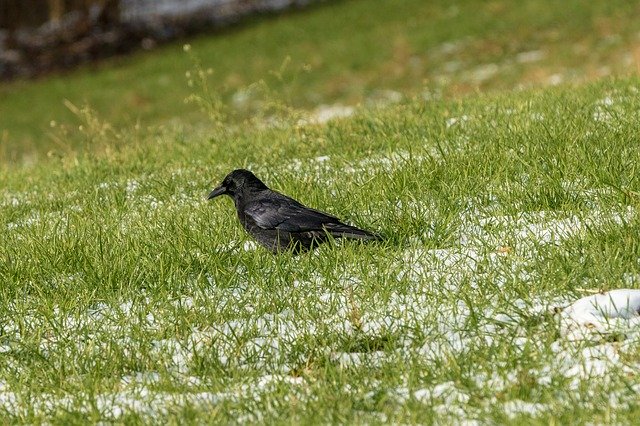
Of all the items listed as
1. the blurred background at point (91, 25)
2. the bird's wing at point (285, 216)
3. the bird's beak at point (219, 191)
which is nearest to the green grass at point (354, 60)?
the blurred background at point (91, 25)

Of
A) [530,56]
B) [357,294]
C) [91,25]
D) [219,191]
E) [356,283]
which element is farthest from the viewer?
[91,25]

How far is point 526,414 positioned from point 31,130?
21.1 m

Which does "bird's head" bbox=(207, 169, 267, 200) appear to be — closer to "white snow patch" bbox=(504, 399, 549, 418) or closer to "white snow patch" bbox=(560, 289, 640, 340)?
"white snow patch" bbox=(560, 289, 640, 340)

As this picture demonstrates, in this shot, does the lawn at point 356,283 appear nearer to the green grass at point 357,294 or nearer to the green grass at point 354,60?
the green grass at point 357,294

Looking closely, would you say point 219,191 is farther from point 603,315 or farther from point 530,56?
point 530,56

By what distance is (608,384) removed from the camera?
3943mm

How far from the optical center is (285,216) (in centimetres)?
587

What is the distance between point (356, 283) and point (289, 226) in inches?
31.3

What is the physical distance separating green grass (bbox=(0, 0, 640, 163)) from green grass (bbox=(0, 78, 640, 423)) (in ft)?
40.7

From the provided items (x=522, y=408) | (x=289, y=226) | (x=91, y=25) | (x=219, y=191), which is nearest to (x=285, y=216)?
(x=289, y=226)

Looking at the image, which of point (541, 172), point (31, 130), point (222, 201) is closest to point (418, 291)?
point (541, 172)

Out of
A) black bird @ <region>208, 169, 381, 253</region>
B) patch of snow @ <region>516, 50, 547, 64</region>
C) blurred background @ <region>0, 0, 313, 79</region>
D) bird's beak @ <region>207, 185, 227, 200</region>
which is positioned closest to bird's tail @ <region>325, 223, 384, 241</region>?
black bird @ <region>208, 169, 381, 253</region>

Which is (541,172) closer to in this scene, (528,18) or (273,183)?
(273,183)

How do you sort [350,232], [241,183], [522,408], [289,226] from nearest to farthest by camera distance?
[522,408]
[350,232]
[289,226]
[241,183]
